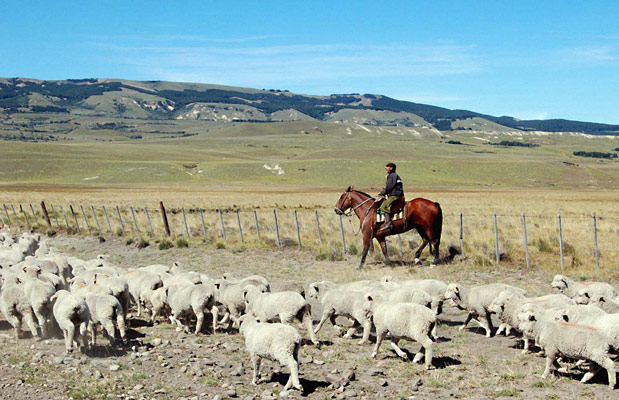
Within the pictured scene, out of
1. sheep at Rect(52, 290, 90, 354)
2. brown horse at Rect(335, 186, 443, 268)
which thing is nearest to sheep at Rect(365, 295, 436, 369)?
sheep at Rect(52, 290, 90, 354)

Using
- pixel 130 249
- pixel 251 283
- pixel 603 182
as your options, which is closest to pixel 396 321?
pixel 251 283

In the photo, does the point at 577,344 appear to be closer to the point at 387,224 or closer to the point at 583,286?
the point at 583,286

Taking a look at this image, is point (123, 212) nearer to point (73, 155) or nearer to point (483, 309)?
point (483, 309)

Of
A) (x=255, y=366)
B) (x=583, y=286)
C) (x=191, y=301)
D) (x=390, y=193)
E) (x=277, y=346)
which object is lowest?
(x=255, y=366)

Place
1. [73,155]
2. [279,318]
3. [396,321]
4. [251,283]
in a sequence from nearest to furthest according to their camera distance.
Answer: [396,321]
[279,318]
[251,283]
[73,155]

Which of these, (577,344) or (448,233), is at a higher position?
(577,344)

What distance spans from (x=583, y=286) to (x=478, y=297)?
2548mm

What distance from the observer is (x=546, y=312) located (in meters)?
10.4

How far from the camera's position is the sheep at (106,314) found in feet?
36.3

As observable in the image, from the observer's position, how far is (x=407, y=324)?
9.96 m

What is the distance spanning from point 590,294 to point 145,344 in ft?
30.3

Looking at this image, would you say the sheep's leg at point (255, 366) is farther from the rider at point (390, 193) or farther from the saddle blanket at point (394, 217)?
the saddle blanket at point (394, 217)

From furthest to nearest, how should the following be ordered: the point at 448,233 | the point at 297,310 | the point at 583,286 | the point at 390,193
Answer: the point at 448,233
the point at 390,193
the point at 583,286
the point at 297,310

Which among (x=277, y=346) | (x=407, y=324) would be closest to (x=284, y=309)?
(x=277, y=346)
